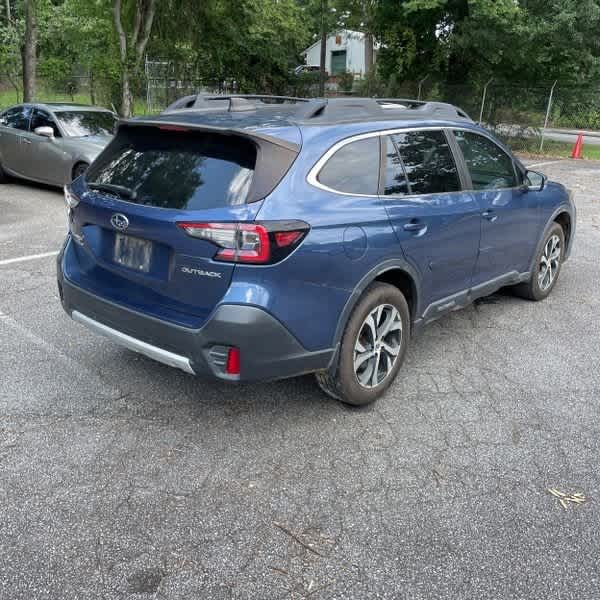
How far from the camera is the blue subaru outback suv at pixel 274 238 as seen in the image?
3.15 meters

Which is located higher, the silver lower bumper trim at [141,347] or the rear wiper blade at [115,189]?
the rear wiper blade at [115,189]

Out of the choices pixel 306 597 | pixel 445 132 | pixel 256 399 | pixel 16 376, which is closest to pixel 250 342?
pixel 256 399

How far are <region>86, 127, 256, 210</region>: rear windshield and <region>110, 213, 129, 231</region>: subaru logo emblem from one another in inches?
4.4

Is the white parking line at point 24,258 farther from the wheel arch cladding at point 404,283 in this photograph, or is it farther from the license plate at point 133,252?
the wheel arch cladding at point 404,283

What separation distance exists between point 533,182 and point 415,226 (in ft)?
6.95

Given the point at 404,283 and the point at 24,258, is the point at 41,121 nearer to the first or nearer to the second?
the point at 24,258

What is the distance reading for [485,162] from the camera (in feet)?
16.2

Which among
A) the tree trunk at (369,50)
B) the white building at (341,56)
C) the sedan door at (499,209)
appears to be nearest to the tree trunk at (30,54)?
the tree trunk at (369,50)

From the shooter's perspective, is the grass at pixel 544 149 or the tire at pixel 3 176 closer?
the tire at pixel 3 176

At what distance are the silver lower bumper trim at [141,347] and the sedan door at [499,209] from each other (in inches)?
96.7

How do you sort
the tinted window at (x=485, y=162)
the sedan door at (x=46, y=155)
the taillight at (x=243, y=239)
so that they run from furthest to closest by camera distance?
the sedan door at (x=46, y=155) → the tinted window at (x=485, y=162) → the taillight at (x=243, y=239)

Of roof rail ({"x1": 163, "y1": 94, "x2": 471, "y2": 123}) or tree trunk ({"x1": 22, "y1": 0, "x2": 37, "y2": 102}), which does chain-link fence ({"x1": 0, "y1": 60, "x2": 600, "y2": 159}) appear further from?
roof rail ({"x1": 163, "y1": 94, "x2": 471, "y2": 123})

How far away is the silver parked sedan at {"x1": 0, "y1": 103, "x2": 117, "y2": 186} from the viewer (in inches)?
406

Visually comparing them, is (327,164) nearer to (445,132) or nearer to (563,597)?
(445,132)
